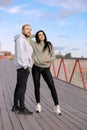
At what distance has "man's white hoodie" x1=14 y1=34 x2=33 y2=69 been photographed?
26.2 ft

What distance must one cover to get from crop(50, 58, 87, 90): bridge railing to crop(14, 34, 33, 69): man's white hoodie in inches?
230

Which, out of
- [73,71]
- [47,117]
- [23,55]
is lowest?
[47,117]

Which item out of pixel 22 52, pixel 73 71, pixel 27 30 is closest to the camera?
pixel 22 52

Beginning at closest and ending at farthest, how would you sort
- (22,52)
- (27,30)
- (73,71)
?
(22,52), (27,30), (73,71)

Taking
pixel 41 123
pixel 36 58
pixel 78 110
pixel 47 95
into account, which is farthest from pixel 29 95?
pixel 41 123

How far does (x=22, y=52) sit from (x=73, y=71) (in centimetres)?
803

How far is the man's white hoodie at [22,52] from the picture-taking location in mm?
7984

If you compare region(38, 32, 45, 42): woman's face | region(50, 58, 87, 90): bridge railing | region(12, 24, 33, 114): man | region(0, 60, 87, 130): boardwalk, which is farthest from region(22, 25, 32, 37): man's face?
region(50, 58, 87, 90): bridge railing

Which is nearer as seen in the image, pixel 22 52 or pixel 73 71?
pixel 22 52

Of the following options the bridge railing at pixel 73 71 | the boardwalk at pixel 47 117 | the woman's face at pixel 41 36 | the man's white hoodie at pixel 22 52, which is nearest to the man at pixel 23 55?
the man's white hoodie at pixel 22 52

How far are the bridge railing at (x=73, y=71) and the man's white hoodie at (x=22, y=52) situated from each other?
→ 19.1 ft

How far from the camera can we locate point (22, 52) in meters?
7.98

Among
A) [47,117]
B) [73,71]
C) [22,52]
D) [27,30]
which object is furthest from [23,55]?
[73,71]

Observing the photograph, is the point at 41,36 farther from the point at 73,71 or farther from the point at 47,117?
the point at 73,71
